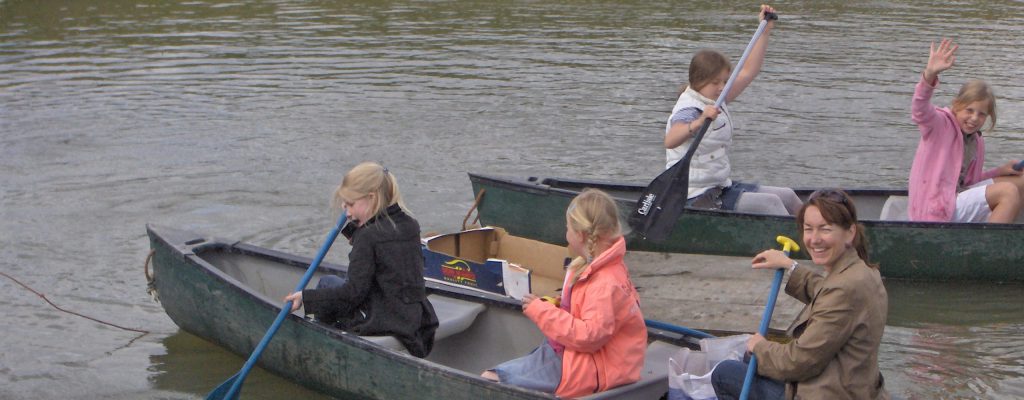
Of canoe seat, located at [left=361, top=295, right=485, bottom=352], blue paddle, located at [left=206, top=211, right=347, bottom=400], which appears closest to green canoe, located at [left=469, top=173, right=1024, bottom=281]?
canoe seat, located at [left=361, top=295, right=485, bottom=352]

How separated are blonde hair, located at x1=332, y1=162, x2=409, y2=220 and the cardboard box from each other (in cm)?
143

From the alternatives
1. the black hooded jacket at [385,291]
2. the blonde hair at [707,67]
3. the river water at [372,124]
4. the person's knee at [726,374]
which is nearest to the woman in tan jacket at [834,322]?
the person's knee at [726,374]

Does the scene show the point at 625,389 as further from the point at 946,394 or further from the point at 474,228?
the point at 474,228

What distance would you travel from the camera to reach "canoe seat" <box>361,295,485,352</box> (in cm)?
593

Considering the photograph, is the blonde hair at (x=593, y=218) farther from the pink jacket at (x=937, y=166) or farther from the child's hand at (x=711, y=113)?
the pink jacket at (x=937, y=166)

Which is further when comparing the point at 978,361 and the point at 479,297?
the point at 978,361

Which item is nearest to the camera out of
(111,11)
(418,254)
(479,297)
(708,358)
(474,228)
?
(708,358)

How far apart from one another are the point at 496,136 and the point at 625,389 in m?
7.50

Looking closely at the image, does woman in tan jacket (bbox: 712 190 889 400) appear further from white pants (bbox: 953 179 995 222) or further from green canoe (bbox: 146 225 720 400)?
white pants (bbox: 953 179 995 222)

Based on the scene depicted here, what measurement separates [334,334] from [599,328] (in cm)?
150

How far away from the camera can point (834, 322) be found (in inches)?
171

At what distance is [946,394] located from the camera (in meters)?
6.20

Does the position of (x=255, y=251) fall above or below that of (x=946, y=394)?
above

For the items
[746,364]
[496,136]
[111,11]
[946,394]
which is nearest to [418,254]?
[746,364]
